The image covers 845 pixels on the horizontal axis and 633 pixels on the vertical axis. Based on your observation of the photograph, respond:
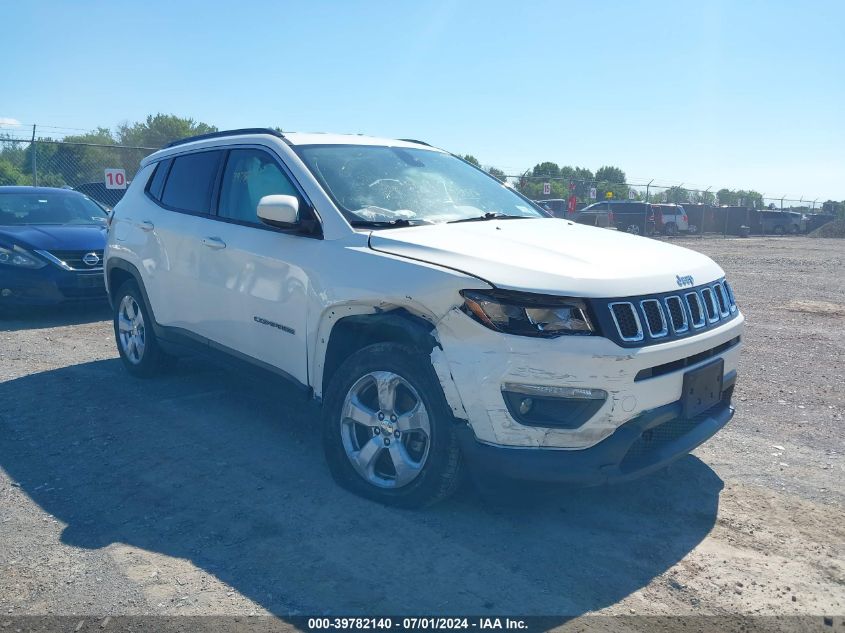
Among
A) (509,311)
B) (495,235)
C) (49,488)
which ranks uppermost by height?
(495,235)

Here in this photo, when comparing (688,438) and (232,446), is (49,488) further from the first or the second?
(688,438)

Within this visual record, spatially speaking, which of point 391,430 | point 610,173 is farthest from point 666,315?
point 610,173

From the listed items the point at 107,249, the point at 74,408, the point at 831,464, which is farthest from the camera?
the point at 107,249

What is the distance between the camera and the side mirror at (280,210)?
4.16 metres

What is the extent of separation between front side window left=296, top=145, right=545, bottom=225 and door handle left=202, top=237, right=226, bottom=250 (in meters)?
0.82

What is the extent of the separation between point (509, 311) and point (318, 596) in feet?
4.71

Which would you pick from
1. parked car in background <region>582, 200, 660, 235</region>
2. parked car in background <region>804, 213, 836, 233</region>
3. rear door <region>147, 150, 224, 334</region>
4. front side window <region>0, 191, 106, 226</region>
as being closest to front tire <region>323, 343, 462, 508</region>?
rear door <region>147, 150, 224, 334</region>

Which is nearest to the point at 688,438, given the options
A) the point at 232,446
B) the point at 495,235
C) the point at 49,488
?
the point at 495,235

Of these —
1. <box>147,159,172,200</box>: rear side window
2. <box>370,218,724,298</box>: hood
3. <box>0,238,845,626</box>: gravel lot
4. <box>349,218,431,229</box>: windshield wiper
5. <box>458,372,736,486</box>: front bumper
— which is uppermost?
<box>147,159,172,200</box>: rear side window

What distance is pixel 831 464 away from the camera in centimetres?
457

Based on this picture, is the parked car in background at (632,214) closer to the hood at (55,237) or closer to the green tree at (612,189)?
the green tree at (612,189)

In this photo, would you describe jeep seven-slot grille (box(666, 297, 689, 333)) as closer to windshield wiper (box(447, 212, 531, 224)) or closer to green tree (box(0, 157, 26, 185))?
windshield wiper (box(447, 212, 531, 224))

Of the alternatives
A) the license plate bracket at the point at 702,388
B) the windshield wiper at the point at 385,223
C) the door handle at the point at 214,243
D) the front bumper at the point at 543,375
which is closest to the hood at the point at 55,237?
the door handle at the point at 214,243

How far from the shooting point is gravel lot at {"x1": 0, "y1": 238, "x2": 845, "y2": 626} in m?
3.12
